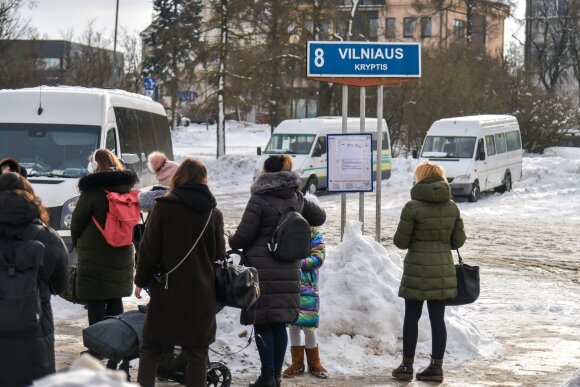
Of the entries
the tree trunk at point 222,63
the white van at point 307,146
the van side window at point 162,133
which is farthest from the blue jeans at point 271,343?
the tree trunk at point 222,63

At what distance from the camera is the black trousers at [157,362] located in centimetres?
669

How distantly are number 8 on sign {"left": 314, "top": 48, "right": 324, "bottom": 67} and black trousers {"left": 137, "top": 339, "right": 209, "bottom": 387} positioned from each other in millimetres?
7052

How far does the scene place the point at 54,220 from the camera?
511 inches

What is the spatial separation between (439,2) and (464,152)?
2693cm

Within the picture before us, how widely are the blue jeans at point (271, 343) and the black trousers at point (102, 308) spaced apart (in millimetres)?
1164

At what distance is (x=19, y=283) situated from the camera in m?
5.75

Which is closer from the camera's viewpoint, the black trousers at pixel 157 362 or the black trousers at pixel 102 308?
the black trousers at pixel 157 362

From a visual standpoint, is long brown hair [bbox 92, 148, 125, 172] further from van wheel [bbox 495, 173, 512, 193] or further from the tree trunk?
the tree trunk

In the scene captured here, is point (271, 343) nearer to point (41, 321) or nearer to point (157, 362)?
point (157, 362)

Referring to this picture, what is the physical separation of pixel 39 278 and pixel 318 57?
7.81 meters

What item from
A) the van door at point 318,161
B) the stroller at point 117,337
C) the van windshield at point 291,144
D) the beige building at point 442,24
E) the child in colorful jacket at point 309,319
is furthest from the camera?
the beige building at point 442,24

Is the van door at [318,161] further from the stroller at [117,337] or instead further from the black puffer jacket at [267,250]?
the stroller at [117,337]

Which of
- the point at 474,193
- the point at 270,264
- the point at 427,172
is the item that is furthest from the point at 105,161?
the point at 474,193

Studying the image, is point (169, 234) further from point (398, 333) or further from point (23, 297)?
point (398, 333)
